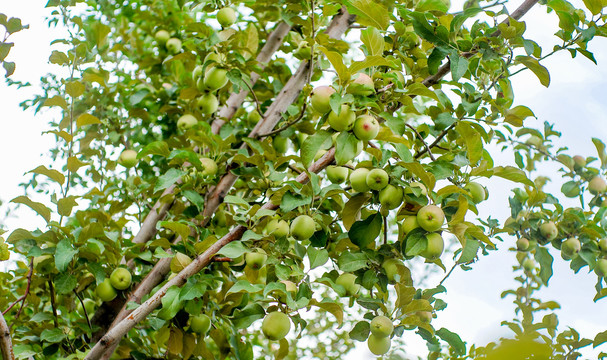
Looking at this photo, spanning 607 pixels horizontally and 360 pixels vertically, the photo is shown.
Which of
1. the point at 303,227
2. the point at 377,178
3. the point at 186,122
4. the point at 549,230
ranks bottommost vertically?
the point at 303,227

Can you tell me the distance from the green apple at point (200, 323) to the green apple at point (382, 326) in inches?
20.1

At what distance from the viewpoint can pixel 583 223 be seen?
4.80 feet

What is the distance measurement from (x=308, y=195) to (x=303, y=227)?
79mm

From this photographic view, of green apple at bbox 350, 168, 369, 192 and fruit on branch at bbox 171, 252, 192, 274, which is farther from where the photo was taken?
fruit on branch at bbox 171, 252, 192, 274

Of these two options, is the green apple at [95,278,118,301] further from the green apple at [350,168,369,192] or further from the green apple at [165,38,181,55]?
the green apple at [165,38,181,55]

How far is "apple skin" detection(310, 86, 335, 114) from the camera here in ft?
3.51

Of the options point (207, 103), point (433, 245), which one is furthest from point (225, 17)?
point (433, 245)

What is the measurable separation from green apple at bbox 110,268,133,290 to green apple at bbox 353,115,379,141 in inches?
32.2

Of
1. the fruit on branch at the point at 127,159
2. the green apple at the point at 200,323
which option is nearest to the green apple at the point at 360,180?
the green apple at the point at 200,323

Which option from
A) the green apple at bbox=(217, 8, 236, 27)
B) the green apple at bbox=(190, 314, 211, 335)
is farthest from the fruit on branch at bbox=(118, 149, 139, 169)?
the green apple at bbox=(190, 314, 211, 335)

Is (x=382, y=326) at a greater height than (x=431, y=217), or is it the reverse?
(x=431, y=217)

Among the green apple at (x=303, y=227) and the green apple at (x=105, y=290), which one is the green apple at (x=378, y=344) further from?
the green apple at (x=105, y=290)

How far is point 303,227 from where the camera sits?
110cm

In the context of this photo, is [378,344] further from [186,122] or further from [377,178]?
[186,122]
